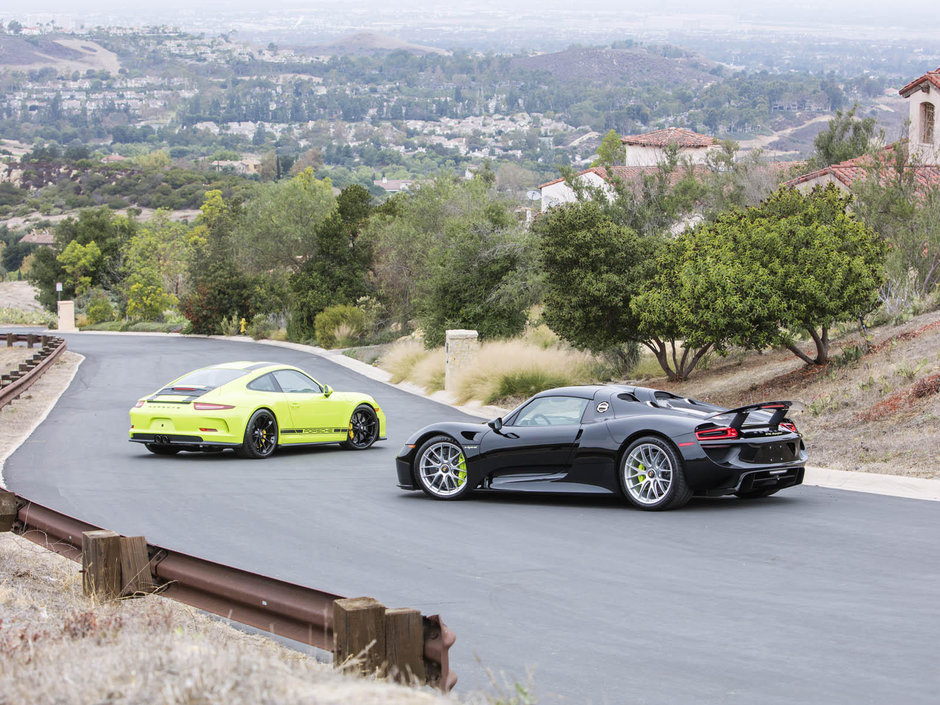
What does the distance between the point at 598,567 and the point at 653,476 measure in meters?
3.06

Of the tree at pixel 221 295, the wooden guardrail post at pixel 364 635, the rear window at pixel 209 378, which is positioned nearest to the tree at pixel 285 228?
the tree at pixel 221 295

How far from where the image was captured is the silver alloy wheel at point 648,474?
12016 mm

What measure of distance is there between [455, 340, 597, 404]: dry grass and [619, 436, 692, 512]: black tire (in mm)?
13217

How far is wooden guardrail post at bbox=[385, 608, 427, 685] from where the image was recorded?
496 cm

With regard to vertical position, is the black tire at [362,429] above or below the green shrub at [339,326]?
above

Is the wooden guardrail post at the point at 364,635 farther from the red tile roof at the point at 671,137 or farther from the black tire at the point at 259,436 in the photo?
the red tile roof at the point at 671,137

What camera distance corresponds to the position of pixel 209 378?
701 inches

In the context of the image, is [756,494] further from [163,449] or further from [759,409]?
[163,449]

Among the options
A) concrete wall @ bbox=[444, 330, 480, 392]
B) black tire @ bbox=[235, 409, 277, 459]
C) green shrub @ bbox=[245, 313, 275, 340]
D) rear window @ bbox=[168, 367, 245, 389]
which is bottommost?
green shrub @ bbox=[245, 313, 275, 340]

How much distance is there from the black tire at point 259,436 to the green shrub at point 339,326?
33476 millimetres

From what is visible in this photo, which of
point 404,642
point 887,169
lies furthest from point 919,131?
point 404,642

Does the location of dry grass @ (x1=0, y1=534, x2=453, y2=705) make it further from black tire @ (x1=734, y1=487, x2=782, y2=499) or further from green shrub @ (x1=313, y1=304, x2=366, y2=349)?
green shrub @ (x1=313, y1=304, x2=366, y2=349)

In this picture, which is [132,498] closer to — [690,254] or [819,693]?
[819,693]

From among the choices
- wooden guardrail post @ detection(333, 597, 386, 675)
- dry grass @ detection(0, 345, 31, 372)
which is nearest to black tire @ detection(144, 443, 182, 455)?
wooden guardrail post @ detection(333, 597, 386, 675)
